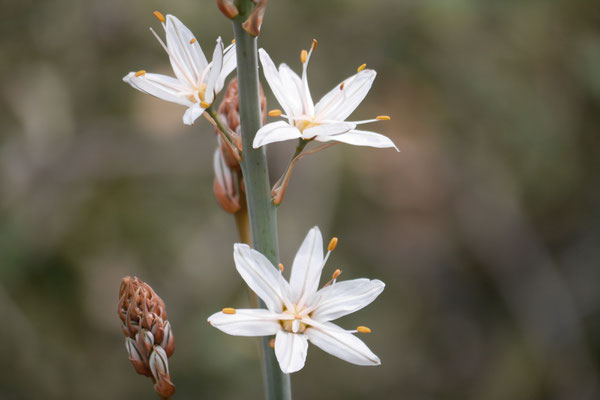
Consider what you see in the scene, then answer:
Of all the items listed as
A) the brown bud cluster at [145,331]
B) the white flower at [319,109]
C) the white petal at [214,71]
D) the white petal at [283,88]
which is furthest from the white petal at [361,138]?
the brown bud cluster at [145,331]

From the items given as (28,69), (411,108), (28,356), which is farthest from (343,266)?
(28,69)

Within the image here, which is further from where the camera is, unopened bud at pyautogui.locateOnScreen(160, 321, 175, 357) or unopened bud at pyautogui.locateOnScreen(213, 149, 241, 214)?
unopened bud at pyautogui.locateOnScreen(213, 149, 241, 214)

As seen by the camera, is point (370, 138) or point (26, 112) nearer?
point (370, 138)

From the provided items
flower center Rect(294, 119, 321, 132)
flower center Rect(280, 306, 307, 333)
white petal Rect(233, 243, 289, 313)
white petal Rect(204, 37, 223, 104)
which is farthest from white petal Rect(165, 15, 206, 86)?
flower center Rect(280, 306, 307, 333)

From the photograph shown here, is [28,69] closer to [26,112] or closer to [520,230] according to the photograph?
[26,112]

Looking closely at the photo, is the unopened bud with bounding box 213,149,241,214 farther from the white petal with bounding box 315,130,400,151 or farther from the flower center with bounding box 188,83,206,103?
the white petal with bounding box 315,130,400,151

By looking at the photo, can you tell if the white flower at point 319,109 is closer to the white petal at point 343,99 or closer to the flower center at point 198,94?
the white petal at point 343,99
